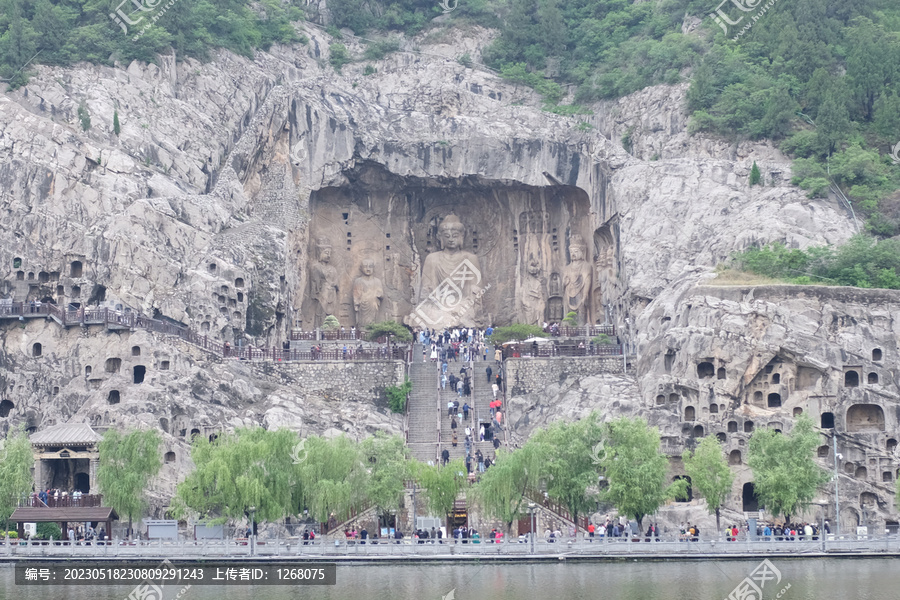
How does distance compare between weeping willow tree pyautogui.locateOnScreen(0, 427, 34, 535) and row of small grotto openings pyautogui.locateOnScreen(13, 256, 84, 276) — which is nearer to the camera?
weeping willow tree pyautogui.locateOnScreen(0, 427, 34, 535)

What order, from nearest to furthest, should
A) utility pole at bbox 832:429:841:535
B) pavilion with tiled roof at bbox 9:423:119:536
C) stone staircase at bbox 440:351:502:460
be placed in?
1. pavilion with tiled roof at bbox 9:423:119:536
2. utility pole at bbox 832:429:841:535
3. stone staircase at bbox 440:351:502:460

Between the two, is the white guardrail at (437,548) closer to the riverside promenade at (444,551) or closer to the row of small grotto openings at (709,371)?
the riverside promenade at (444,551)

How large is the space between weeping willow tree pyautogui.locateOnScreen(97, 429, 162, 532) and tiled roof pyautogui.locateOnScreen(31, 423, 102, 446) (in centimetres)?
197

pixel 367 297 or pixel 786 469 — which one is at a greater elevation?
pixel 367 297

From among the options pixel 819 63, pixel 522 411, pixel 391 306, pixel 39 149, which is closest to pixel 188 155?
pixel 39 149

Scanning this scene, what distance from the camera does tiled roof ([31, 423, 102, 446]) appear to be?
6706 cm

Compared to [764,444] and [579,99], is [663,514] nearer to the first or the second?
[764,444]

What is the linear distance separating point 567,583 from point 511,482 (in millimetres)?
10268

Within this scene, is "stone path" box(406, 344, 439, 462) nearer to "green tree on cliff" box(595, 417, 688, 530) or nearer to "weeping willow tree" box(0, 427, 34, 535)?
"green tree on cliff" box(595, 417, 688, 530)

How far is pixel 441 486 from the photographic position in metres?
63.2
